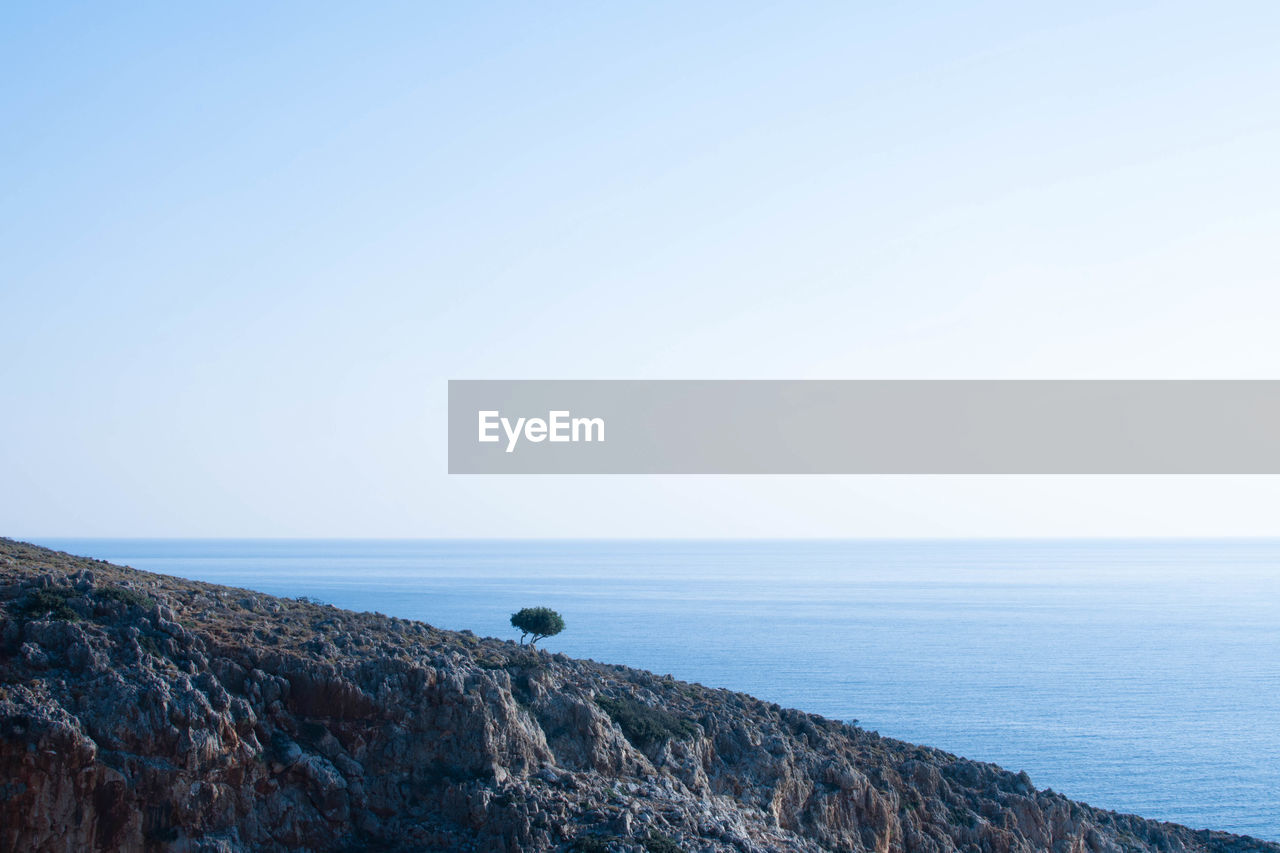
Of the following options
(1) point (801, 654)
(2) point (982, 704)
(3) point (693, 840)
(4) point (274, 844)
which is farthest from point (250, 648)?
(1) point (801, 654)

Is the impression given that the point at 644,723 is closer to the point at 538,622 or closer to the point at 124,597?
the point at 124,597

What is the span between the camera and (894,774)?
136 ft

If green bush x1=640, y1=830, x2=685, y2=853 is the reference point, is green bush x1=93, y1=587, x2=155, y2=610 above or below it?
above

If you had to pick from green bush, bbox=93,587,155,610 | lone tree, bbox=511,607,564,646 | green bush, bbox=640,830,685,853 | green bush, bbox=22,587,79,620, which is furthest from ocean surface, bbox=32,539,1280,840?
green bush, bbox=22,587,79,620

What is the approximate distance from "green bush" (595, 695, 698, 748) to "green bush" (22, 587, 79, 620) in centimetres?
1805

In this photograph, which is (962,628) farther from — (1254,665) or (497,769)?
(497,769)

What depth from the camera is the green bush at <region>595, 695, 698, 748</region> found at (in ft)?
121

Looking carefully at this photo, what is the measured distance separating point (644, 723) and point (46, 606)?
20153mm

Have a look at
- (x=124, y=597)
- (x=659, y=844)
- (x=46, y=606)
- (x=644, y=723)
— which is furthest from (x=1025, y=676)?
(x=46, y=606)

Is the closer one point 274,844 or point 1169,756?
point 274,844

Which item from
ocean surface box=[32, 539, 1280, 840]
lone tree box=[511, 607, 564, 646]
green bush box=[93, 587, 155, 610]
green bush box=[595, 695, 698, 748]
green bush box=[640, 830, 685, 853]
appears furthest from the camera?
ocean surface box=[32, 539, 1280, 840]

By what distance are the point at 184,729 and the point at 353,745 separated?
16.9ft

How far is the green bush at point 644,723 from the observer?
36.8m

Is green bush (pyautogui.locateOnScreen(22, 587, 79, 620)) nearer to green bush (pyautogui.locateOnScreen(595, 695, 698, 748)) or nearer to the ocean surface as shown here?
green bush (pyautogui.locateOnScreen(595, 695, 698, 748))
